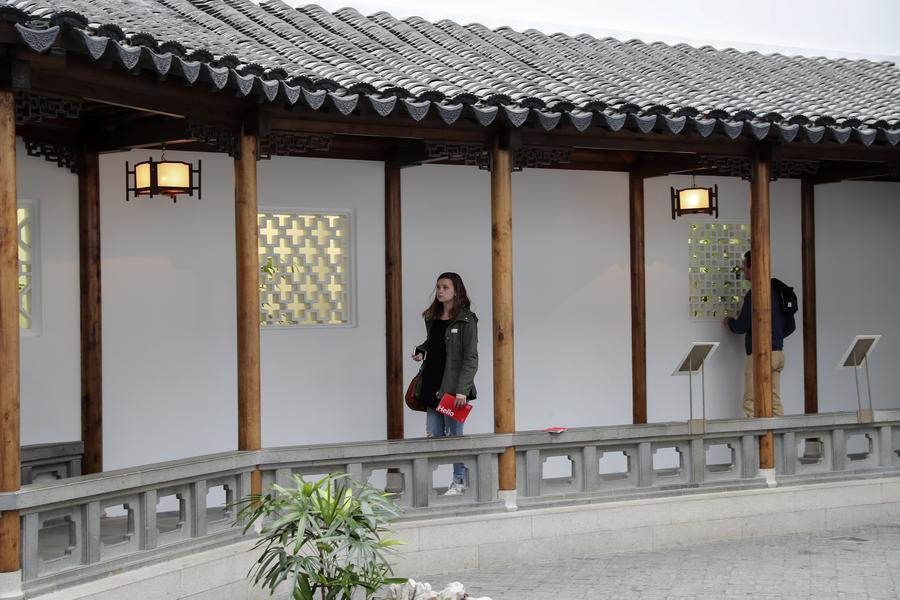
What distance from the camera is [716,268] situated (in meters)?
13.0

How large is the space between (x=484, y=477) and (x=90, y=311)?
3380mm

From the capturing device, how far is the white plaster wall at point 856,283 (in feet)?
44.2

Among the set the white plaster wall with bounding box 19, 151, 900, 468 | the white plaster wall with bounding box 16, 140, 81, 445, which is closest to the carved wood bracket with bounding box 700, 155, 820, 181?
the white plaster wall with bounding box 19, 151, 900, 468

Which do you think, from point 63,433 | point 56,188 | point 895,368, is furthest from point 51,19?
point 895,368

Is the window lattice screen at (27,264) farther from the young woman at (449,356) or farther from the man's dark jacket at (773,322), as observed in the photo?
the man's dark jacket at (773,322)

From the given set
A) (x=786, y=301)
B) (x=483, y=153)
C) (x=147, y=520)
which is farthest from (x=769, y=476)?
(x=147, y=520)

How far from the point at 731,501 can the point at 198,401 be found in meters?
4.62

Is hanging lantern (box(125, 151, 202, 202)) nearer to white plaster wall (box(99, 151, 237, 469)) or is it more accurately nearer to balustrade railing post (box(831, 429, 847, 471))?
white plaster wall (box(99, 151, 237, 469))

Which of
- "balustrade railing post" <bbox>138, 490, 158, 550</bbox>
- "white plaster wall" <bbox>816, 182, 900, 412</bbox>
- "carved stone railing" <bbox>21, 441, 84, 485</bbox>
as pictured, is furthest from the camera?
"white plaster wall" <bbox>816, 182, 900, 412</bbox>

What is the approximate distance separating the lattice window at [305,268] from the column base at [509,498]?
244 cm

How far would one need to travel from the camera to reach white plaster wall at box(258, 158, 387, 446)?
10.7 meters

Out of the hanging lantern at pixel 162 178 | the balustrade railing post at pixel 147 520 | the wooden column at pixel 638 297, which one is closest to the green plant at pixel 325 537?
the balustrade railing post at pixel 147 520

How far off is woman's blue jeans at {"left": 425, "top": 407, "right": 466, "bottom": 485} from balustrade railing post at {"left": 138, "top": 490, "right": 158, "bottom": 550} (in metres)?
2.90

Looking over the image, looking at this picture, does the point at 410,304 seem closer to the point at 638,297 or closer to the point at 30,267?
the point at 638,297
